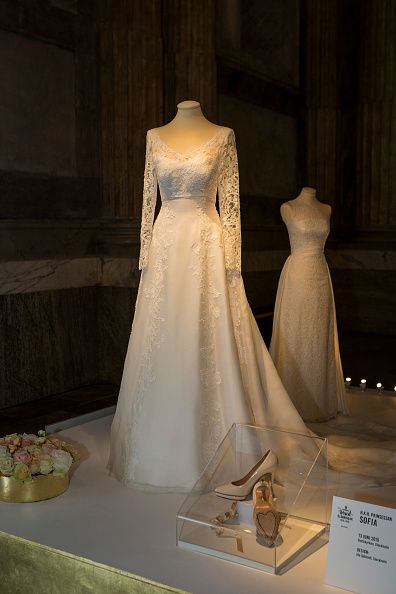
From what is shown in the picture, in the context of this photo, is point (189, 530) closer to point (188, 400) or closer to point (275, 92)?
point (188, 400)

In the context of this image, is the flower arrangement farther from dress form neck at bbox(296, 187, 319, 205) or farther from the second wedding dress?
dress form neck at bbox(296, 187, 319, 205)

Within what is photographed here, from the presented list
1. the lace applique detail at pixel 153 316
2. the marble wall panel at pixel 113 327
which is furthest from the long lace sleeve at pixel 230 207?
the marble wall panel at pixel 113 327

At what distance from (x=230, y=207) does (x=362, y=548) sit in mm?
1939

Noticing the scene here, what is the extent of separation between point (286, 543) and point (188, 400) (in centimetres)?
100

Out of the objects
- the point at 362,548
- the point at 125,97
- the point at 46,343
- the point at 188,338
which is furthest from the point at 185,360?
the point at 125,97

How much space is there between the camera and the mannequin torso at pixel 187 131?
3906mm

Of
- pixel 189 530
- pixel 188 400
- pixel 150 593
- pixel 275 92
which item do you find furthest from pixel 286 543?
pixel 275 92

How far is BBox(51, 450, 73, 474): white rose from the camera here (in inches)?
141

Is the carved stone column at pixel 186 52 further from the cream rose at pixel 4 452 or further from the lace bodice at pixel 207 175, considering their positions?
the cream rose at pixel 4 452

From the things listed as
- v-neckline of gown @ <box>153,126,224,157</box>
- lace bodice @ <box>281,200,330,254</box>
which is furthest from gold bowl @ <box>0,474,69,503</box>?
lace bodice @ <box>281,200,330,254</box>

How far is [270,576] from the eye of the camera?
2830mm

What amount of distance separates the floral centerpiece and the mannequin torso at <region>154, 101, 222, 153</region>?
→ 5.58 ft

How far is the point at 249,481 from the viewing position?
10.6 ft

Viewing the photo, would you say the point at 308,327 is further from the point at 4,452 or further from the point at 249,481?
the point at 4,452
